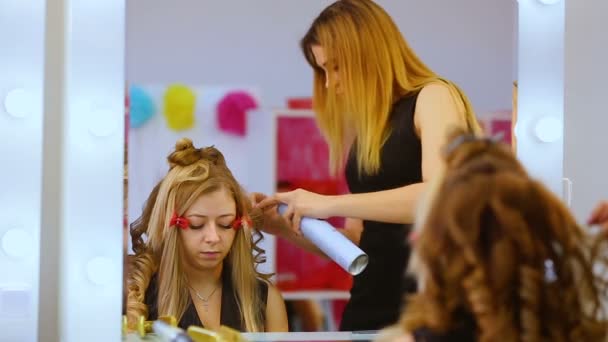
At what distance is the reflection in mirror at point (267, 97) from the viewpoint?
127 centimetres

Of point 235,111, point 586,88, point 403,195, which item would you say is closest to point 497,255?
point 403,195

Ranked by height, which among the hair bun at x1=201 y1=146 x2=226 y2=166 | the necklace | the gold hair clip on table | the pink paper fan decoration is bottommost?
the gold hair clip on table

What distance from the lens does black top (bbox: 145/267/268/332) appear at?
4.17 feet

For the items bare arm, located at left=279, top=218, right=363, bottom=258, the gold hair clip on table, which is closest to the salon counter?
the gold hair clip on table

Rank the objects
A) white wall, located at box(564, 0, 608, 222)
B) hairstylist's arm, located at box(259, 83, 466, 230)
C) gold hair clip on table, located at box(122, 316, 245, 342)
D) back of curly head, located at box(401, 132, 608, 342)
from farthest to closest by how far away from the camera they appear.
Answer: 1. white wall, located at box(564, 0, 608, 222)
2. hairstylist's arm, located at box(259, 83, 466, 230)
3. gold hair clip on table, located at box(122, 316, 245, 342)
4. back of curly head, located at box(401, 132, 608, 342)

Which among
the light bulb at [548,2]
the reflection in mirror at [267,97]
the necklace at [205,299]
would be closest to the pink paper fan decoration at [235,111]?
the reflection in mirror at [267,97]

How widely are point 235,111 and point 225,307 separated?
10.1 inches

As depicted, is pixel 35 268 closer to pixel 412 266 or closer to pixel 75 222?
pixel 75 222

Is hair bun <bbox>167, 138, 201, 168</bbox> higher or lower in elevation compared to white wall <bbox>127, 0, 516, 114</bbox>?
lower

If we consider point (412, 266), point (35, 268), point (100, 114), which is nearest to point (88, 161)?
point (100, 114)

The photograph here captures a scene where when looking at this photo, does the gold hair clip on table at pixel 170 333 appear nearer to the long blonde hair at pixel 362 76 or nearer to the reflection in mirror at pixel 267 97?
the reflection in mirror at pixel 267 97

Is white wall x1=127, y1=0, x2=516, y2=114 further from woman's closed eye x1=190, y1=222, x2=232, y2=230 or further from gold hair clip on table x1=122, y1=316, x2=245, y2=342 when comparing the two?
gold hair clip on table x1=122, y1=316, x2=245, y2=342

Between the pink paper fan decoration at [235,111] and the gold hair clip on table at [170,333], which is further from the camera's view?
the pink paper fan decoration at [235,111]

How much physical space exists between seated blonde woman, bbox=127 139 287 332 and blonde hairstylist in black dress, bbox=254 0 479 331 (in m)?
0.05
